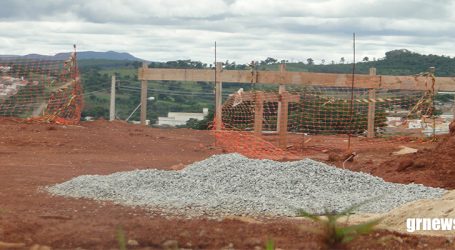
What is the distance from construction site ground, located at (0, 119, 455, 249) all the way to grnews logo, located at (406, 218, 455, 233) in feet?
3.01

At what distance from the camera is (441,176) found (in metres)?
14.4

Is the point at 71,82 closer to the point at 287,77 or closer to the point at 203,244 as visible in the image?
the point at 287,77

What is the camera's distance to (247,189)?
40.3 ft

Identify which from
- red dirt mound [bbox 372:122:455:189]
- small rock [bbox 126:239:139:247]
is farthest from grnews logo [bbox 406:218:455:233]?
red dirt mound [bbox 372:122:455:189]

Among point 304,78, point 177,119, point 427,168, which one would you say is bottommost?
point 177,119

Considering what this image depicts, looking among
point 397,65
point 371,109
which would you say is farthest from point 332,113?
point 397,65

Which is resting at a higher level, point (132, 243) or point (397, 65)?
point (397, 65)

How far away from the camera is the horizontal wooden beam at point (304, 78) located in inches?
890

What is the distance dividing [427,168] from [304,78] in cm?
818

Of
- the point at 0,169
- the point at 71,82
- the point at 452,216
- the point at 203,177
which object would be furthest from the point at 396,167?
the point at 71,82

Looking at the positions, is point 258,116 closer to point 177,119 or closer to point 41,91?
point 41,91

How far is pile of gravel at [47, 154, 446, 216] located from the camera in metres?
11.1

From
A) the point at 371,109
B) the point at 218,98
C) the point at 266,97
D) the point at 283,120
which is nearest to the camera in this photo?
the point at 283,120

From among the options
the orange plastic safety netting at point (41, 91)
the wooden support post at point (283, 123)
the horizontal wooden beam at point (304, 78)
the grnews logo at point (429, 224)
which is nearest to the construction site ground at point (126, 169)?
the wooden support post at point (283, 123)
